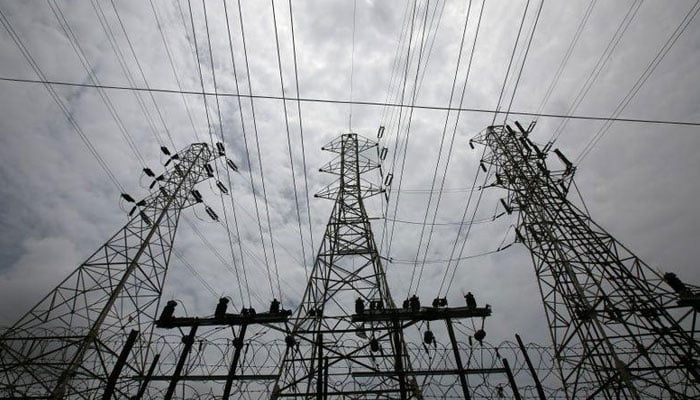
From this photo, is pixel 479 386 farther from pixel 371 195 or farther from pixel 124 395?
pixel 124 395

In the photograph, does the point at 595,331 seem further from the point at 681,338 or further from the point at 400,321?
the point at 400,321

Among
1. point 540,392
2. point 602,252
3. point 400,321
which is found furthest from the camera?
point 602,252

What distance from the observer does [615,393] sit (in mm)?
10938

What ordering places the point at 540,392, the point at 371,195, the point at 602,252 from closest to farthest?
the point at 540,392, the point at 602,252, the point at 371,195

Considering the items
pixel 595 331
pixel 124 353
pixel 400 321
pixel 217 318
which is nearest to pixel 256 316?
pixel 217 318

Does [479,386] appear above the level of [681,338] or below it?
below

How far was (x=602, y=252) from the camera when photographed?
13.4 m

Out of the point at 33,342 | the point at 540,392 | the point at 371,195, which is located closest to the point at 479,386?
the point at 540,392

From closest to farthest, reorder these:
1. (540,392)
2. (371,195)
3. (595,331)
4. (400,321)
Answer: (540,392)
(400,321)
(595,331)
(371,195)

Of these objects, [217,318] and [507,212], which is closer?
[217,318]

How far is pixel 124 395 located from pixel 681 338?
21.1 m

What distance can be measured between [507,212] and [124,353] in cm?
1960

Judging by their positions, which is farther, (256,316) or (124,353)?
(256,316)

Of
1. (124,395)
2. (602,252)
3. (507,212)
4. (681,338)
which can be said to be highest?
(507,212)
